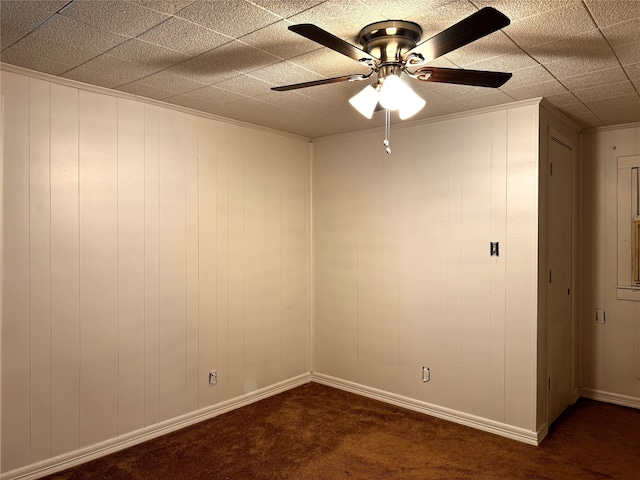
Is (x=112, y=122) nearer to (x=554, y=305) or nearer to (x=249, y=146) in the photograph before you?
(x=249, y=146)

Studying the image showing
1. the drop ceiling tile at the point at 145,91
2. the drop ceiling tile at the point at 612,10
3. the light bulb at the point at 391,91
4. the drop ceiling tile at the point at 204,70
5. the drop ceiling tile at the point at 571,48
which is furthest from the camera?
the drop ceiling tile at the point at 145,91

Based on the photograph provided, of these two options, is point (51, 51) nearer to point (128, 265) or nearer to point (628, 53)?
point (128, 265)

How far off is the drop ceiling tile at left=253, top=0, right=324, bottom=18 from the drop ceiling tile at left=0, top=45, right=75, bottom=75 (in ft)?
4.52

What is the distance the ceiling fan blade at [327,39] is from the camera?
1.63m

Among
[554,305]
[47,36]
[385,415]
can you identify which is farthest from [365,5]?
[385,415]

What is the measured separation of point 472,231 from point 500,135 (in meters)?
0.74

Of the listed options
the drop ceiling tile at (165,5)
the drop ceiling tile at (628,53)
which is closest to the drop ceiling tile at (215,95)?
the drop ceiling tile at (165,5)

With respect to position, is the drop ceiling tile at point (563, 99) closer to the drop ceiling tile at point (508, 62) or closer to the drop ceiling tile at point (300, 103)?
the drop ceiling tile at point (508, 62)

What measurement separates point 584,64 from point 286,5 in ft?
5.58

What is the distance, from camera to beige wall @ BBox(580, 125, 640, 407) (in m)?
4.01

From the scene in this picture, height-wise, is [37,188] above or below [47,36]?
below

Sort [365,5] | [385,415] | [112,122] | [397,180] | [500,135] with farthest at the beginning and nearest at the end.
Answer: [397,180] < [385,415] < [500,135] < [112,122] < [365,5]

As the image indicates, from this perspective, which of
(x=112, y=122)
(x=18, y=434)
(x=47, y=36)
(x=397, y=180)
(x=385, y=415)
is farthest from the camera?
(x=397, y=180)

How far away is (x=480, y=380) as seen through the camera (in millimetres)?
3590
